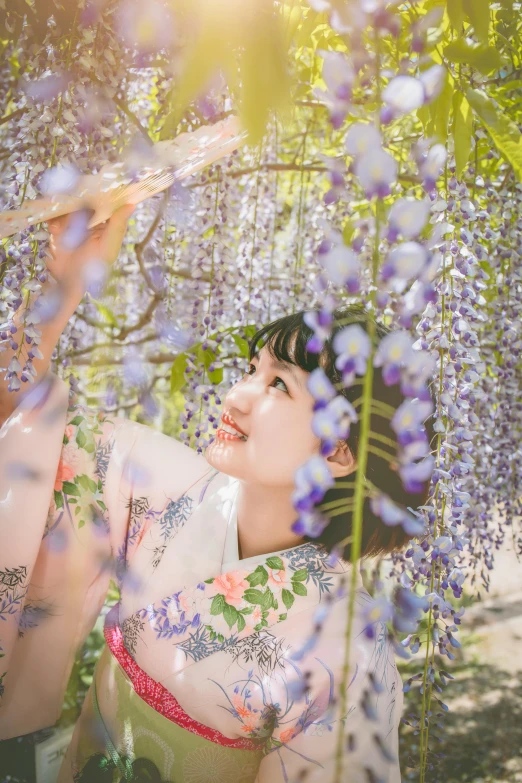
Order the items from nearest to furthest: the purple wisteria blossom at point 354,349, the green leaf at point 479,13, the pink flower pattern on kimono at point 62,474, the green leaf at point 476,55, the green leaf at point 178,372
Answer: the purple wisteria blossom at point 354,349 < the green leaf at point 479,13 < the green leaf at point 476,55 < the pink flower pattern on kimono at point 62,474 < the green leaf at point 178,372

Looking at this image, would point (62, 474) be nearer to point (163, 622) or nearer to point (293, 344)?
point (163, 622)

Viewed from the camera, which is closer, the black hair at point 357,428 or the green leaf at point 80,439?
the black hair at point 357,428

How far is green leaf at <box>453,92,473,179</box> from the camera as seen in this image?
1019mm

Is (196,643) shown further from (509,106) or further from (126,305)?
(126,305)

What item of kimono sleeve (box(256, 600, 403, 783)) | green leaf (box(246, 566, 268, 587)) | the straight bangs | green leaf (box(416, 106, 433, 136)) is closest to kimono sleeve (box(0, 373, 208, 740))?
green leaf (box(246, 566, 268, 587))

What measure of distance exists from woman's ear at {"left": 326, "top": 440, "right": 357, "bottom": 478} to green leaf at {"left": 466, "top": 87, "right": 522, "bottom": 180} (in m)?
0.58

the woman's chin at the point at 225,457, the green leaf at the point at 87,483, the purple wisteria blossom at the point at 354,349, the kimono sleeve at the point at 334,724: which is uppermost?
the green leaf at the point at 87,483

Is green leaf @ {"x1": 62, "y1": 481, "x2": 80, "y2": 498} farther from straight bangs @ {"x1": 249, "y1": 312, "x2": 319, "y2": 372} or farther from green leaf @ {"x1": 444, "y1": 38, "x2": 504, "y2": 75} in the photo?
green leaf @ {"x1": 444, "y1": 38, "x2": 504, "y2": 75}

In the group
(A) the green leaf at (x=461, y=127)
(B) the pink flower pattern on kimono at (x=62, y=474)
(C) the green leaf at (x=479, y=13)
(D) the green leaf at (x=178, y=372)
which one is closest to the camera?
(C) the green leaf at (x=479, y=13)

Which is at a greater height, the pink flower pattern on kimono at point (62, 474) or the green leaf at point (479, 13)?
the green leaf at point (479, 13)

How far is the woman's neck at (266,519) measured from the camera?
1.34 m

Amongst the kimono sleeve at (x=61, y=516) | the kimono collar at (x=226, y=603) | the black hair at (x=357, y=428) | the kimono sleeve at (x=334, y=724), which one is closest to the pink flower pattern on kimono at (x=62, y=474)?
the kimono sleeve at (x=61, y=516)

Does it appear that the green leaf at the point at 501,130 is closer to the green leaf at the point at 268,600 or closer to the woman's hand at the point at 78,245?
the woman's hand at the point at 78,245

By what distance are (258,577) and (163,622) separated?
215mm
